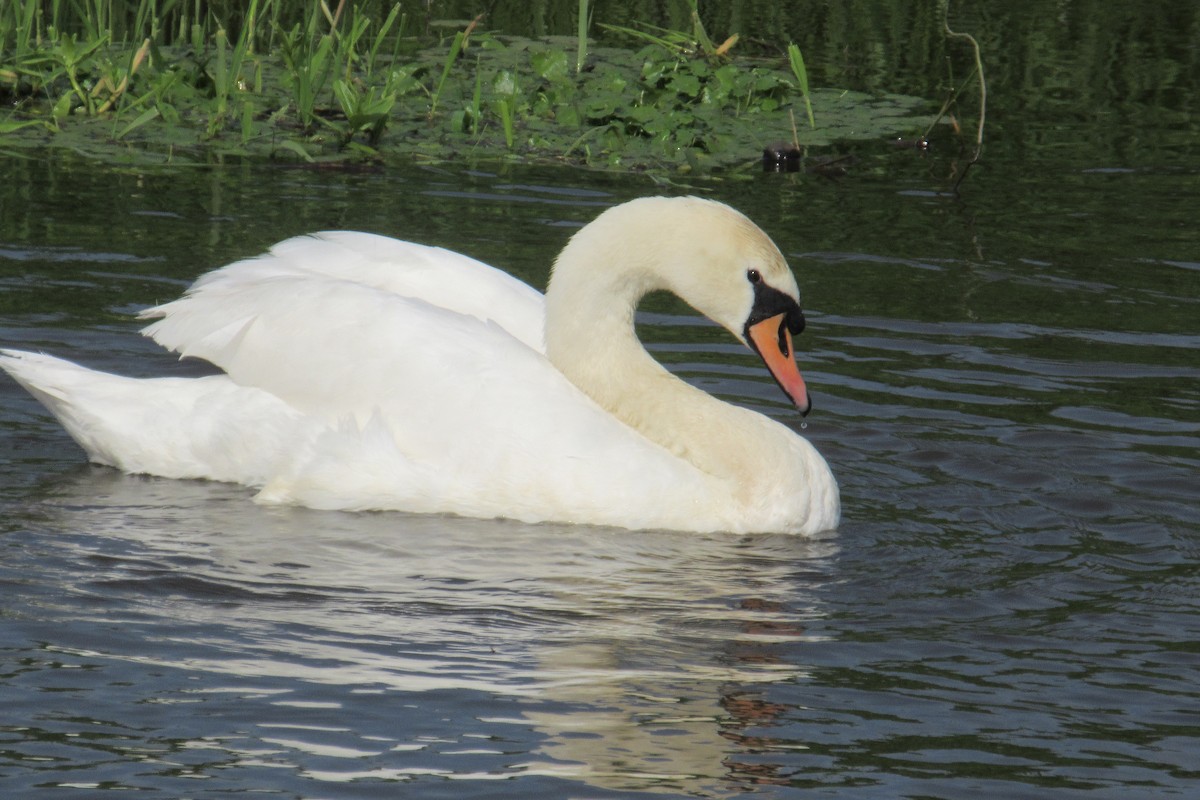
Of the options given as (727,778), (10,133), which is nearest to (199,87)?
(10,133)

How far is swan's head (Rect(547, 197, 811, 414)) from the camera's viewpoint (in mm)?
6176

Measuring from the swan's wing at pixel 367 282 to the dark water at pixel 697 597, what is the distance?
0.59 meters

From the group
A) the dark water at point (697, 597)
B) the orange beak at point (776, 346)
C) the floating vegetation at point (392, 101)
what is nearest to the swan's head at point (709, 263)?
the orange beak at point (776, 346)

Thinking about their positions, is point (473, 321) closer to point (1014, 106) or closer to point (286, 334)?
point (286, 334)

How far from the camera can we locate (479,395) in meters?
6.00

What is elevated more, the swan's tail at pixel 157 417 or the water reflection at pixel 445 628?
the swan's tail at pixel 157 417

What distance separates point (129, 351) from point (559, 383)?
2387 millimetres

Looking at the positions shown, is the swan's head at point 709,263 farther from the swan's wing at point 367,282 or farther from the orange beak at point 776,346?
the swan's wing at point 367,282

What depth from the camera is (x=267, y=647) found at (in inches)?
188

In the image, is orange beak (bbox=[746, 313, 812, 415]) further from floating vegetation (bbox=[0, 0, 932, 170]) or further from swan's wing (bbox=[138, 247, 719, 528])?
→ floating vegetation (bbox=[0, 0, 932, 170])

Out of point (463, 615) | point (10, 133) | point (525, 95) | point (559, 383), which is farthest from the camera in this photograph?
point (525, 95)

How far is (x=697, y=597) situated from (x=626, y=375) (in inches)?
47.3

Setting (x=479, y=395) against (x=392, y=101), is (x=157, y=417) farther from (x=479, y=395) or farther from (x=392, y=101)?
(x=392, y=101)

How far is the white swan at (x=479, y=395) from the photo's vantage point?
19.7ft
